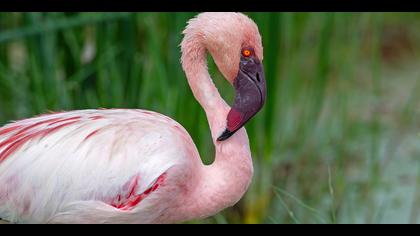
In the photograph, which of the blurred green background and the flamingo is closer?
the flamingo

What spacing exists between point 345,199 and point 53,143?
2.04 metres

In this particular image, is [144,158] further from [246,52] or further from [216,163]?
[246,52]

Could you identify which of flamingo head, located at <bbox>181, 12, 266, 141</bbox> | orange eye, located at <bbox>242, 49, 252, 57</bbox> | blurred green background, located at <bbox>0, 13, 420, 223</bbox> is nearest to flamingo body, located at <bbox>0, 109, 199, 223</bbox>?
flamingo head, located at <bbox>181, 12, 266, 141</bbox>

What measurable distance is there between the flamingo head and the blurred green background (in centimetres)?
48

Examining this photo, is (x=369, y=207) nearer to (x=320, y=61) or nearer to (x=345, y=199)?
(x=345, y=199)

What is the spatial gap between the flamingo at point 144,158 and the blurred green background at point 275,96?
1.36 feet

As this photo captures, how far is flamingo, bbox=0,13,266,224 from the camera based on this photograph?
3.06 m

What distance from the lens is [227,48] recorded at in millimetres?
3084

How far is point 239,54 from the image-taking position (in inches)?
121

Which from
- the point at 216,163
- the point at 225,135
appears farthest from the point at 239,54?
the point at 216,163

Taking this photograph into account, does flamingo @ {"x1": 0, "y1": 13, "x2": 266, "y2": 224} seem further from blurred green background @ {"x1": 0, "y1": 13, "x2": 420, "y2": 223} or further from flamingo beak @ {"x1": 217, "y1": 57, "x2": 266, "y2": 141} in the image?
blurred green background @ {"x1": 0, "y1": 13, "x2": 420, "y2": 223}

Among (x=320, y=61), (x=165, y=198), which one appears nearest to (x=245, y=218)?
(x=320, y=61)

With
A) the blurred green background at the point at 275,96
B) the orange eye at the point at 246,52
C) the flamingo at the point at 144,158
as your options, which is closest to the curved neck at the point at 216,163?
the flamingo at the point at 144,158

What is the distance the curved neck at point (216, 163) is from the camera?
10.2 ft
